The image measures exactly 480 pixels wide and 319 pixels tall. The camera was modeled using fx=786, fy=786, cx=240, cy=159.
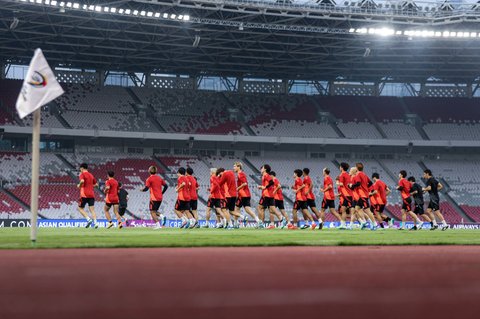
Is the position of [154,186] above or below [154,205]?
above

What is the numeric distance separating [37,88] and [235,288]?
6950 millimetres

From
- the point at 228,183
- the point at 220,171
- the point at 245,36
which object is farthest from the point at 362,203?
the point at 245,36

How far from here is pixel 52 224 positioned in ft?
138

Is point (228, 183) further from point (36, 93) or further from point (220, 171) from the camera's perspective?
point (36, 93)

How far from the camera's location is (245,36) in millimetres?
48562

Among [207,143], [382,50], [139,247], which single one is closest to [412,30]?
[382,50]

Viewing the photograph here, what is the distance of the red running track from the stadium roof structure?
32213 mm

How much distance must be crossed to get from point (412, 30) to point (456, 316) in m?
45.1

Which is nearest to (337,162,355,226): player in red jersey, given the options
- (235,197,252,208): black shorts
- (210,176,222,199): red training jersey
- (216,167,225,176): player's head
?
(235,197,252,208): black shorts

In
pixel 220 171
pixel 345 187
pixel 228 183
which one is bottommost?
pixel 345 187

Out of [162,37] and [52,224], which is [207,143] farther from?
[52,224]

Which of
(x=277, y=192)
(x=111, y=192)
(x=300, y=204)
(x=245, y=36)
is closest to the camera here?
(x=111, y=192)

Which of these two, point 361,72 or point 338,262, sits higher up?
point 361,72

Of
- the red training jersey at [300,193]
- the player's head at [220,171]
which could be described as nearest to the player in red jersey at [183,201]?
the player's head at [220,171]
